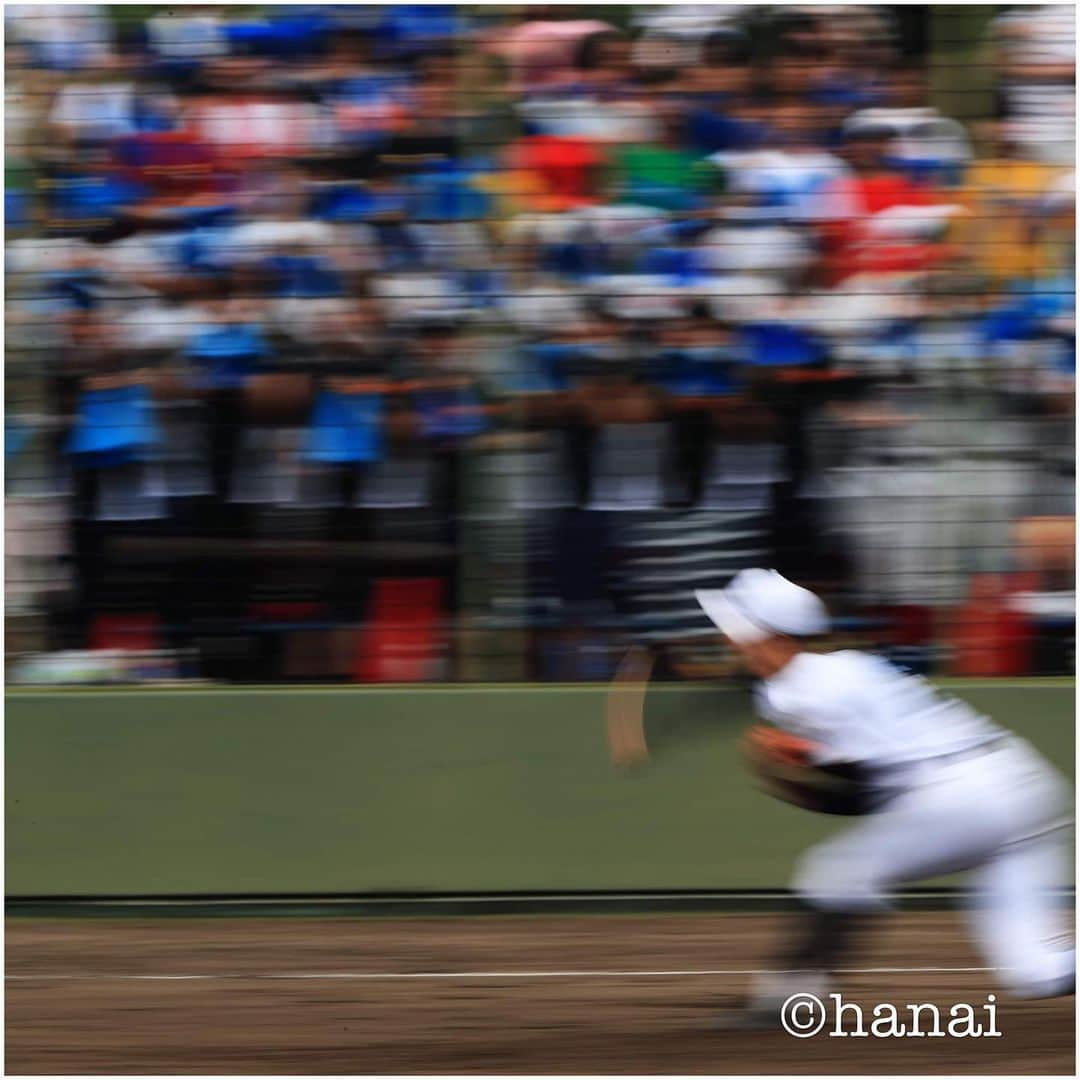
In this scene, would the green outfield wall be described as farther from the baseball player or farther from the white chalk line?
the baseball player

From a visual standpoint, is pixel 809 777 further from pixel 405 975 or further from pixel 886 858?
pixel 405 975

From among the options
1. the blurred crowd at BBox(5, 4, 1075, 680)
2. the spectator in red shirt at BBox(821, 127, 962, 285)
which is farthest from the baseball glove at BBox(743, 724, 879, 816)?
the spectator in red shirt at BBox(821, 127, 962, 285)

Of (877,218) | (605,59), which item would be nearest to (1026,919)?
(877,218)

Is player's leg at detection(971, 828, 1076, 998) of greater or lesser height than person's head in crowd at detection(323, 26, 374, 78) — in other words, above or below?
below

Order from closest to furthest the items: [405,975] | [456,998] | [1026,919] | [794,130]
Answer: [1026,919], [456,998], [405,975], [794,130]

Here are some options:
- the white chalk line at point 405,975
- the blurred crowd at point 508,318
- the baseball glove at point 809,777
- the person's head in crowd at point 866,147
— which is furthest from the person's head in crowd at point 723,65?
the white chalk line at point 405,975

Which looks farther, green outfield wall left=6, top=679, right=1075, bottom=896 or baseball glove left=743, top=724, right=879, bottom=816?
green outfield wall left=6, top=679, right=1075, bottom=896

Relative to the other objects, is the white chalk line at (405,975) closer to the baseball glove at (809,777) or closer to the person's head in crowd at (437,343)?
the baseball glove at (809,777)
